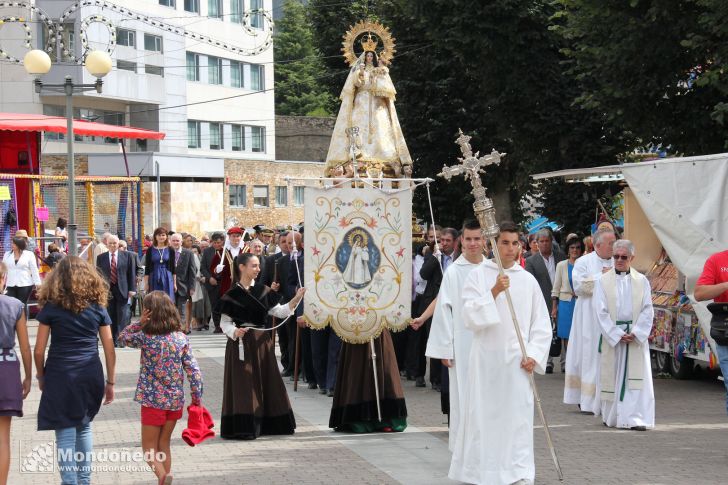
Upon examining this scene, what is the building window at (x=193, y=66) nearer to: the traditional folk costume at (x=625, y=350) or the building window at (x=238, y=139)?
the building window at (x=238, y=139)

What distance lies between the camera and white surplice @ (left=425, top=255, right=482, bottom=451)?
30.9 ft

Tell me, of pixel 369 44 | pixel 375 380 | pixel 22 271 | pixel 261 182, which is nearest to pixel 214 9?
pixel 261 182

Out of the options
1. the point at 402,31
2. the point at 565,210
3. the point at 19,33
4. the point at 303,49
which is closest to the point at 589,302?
Answer: the point at 565,210

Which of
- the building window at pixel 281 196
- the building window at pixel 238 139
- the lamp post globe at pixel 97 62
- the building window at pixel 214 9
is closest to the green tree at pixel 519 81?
the lamp post globe at pixel 97 62

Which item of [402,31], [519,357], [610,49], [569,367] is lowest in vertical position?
[569,367]

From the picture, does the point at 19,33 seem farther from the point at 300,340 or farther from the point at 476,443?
the point at 476,443

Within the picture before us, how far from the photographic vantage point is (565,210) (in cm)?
2928

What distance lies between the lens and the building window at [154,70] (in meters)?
50.7

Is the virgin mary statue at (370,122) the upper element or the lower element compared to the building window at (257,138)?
lower

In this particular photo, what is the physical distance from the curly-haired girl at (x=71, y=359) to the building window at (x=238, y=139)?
163 ft

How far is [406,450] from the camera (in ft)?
34.0

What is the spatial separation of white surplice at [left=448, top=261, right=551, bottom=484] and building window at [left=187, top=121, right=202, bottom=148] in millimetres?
45889

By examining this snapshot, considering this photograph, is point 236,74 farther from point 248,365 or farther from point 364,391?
point 248,365

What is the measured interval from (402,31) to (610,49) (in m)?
→ 14.6
